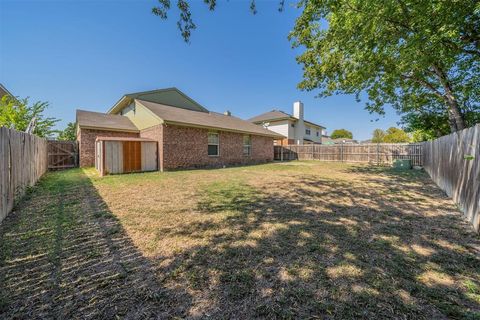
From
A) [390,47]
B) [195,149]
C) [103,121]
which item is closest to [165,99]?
[103,121]

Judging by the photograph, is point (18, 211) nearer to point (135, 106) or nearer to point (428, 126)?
point (135, 106)

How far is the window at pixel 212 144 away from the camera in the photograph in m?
14.2

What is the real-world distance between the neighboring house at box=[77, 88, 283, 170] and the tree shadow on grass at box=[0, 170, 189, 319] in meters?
8.39

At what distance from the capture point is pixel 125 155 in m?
10.6

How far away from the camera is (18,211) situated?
427 centimetres

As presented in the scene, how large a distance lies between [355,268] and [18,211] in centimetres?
637

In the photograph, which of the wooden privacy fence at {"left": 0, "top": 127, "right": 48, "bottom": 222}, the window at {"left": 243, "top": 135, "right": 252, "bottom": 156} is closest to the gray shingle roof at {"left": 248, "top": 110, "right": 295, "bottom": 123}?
the window at {"left": 243, "top": 135, "right": 252, "bottom": 156}

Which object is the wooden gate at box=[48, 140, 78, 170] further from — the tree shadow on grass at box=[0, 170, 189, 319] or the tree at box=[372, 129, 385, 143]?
the tree at box=[372, 129, 385, 143]

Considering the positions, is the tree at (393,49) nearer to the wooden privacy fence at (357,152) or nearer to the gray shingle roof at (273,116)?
the wooden privacy fence at (357,152)

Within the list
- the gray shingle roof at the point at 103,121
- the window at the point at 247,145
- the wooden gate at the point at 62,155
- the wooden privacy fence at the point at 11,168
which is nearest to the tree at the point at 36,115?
the wooden gate at the point at 62,155

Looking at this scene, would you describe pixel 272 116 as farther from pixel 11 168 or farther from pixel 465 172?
pixel 11 168

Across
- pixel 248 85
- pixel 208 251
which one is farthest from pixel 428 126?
pixel 208 251

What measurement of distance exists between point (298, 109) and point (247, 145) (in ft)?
44.8

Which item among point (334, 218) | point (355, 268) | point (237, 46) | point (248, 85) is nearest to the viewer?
point (355, 268)
